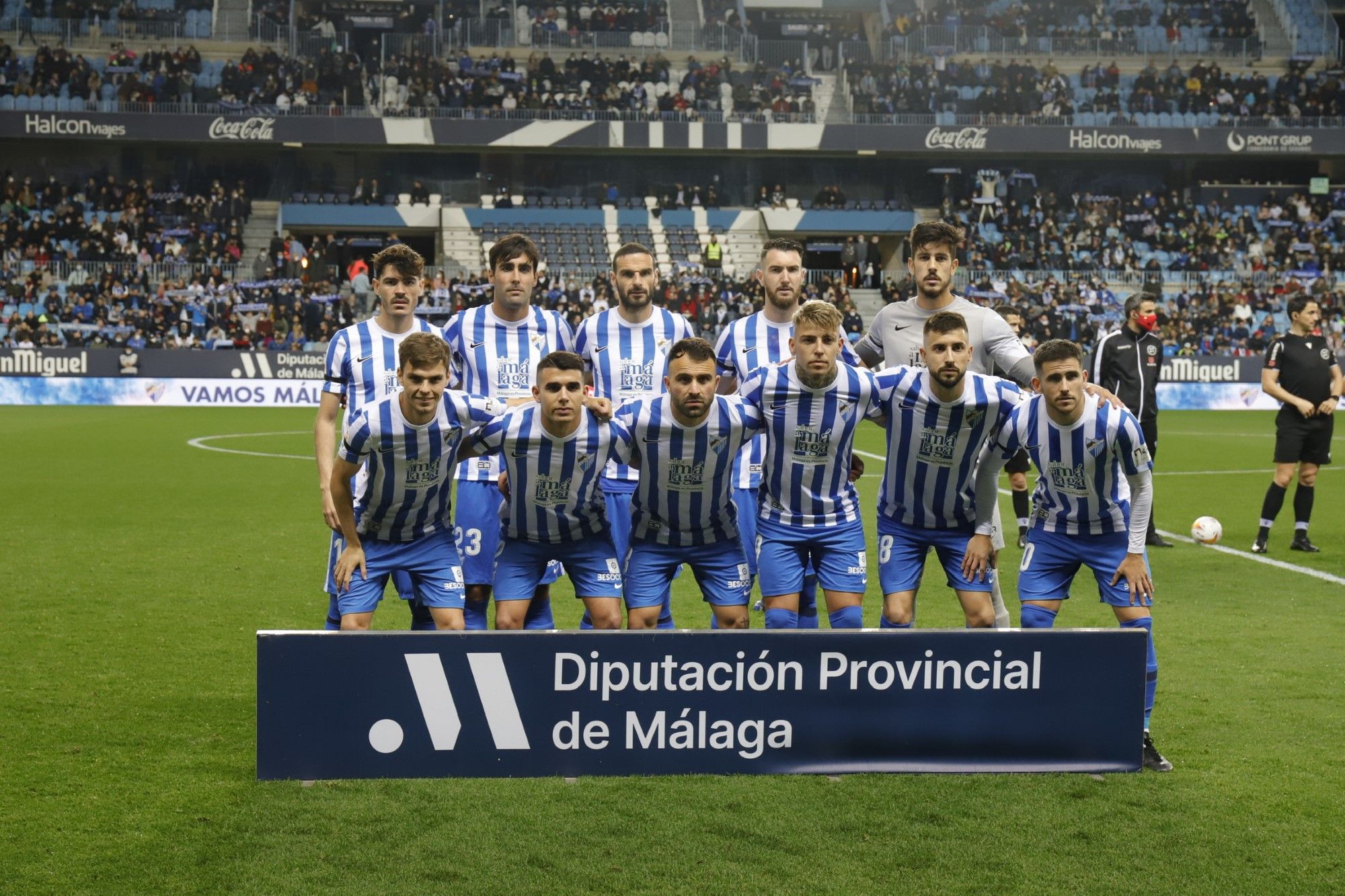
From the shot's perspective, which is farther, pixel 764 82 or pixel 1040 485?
pixel 764 82

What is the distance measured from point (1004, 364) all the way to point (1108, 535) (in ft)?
3.17

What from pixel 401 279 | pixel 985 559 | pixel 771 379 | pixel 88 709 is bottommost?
pixel 88 709

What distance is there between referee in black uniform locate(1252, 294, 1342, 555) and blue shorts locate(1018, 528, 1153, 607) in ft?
18.7

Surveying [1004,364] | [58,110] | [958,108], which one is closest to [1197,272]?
[958,108]

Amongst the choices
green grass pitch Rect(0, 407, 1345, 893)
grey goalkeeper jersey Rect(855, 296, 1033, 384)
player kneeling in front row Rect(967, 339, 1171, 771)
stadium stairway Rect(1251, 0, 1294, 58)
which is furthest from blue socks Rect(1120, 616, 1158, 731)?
stadium stairway Rect(1251, 0, 1294, 58)

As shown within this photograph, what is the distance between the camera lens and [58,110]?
3712 cm

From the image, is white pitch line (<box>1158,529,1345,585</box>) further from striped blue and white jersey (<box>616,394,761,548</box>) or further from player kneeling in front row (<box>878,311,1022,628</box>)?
striped blue and white jersey (<box>616,394,761,548</box>)

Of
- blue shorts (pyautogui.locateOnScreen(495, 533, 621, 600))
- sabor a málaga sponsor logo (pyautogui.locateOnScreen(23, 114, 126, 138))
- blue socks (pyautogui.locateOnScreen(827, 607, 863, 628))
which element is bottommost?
blue socks (pyautogui.locateOnScreen(827, 607, 863, 628))

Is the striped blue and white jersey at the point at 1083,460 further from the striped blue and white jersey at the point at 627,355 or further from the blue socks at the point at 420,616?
the blue socks at the point at 420,616

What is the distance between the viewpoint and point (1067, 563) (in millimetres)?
5758

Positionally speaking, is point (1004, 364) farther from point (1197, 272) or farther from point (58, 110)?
point (58, 110)

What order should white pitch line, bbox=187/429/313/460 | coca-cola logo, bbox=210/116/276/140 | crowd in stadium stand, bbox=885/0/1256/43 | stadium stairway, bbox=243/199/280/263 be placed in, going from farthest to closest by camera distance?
crowd in stadium stand, bbox=885/0/1256/43
stadium stairway, bbox=243/199/280/263
coca-cola logo, bbox=210/116/276/140
white pitch line, bbox=187/429/313/460

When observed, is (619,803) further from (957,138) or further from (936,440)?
(957,138)

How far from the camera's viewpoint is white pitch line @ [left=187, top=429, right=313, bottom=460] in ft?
59.5
